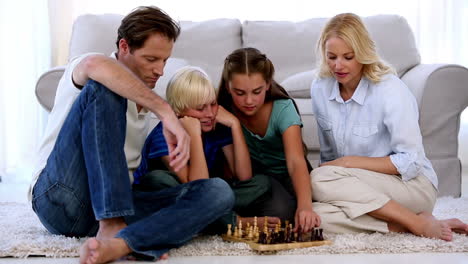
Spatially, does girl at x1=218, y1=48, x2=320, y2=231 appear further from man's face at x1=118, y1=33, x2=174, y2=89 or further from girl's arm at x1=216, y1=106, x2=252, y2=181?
man's face at x1=118, y1=33, x2=174, y2=89

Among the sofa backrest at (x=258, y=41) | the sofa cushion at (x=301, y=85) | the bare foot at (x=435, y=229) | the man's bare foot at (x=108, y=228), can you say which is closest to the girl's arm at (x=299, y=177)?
the bare foot at (x=435, y=229)

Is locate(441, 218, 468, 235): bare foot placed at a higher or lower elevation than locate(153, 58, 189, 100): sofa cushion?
lower

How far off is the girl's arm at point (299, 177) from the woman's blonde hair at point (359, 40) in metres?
0.34

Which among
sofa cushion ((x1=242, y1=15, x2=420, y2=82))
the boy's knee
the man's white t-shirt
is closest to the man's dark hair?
the man's white t-shirt

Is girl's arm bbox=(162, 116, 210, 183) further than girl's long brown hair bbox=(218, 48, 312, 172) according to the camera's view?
No

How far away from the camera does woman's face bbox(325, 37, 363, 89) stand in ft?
7.82

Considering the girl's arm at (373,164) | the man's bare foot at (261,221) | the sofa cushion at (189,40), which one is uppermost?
the sofa cushion at (189,40)

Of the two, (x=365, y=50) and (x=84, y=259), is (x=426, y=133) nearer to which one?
(x=365, y=50)

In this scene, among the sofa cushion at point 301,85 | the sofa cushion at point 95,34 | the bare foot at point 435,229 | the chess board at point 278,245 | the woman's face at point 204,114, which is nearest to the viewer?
the chess board at point 278,245

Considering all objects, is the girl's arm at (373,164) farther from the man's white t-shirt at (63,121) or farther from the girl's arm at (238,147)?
the man's white t-shirt at (63,121)

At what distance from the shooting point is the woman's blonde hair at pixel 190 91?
7.52ft

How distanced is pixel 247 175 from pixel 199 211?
0.43 m

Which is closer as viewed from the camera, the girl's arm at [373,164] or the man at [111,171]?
the man at [111,171]

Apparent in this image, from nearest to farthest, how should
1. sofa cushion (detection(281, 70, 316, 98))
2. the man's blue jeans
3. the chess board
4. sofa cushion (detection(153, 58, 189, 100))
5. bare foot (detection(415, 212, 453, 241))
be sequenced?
the man's blue jeans → the chess board → bare foot (detection(415, 212, 453, 241)) → sofa cushion (detection(153, 58, 189, 100)) → sofa cushion (detection(281, 70, 316, 98))
